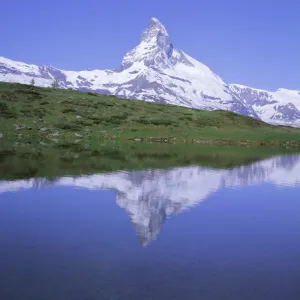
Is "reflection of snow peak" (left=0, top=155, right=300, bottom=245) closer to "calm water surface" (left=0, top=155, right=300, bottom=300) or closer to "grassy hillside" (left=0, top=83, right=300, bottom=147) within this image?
"calm water surface" (left=0, top=155, right=300, bottom=300)

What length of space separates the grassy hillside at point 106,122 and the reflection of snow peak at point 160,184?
210 feet

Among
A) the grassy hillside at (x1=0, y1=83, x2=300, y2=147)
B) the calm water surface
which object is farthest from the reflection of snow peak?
the grassy hillside at (x1=0, y1=83, x2=300, y2=147)

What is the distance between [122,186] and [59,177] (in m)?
8.44

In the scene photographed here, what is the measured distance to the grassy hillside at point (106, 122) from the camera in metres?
132

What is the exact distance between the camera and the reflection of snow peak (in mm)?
33062

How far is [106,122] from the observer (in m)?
148

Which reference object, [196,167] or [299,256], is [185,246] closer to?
[299,256]

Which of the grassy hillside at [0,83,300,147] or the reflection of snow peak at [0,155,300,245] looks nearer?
the reflection of snow peak at [0,155,300,245]

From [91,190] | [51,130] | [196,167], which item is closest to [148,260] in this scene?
[91,190]

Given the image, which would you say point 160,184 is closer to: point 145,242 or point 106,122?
point 145,242

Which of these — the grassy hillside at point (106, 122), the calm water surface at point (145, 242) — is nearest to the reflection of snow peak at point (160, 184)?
the calm water surface at point (145, 242)

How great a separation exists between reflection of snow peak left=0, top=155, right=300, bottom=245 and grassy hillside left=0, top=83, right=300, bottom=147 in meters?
63.9

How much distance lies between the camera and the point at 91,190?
43.0 metres

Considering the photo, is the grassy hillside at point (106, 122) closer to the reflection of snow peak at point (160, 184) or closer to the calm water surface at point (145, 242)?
the reflection of snow peak at point (160, 184)
